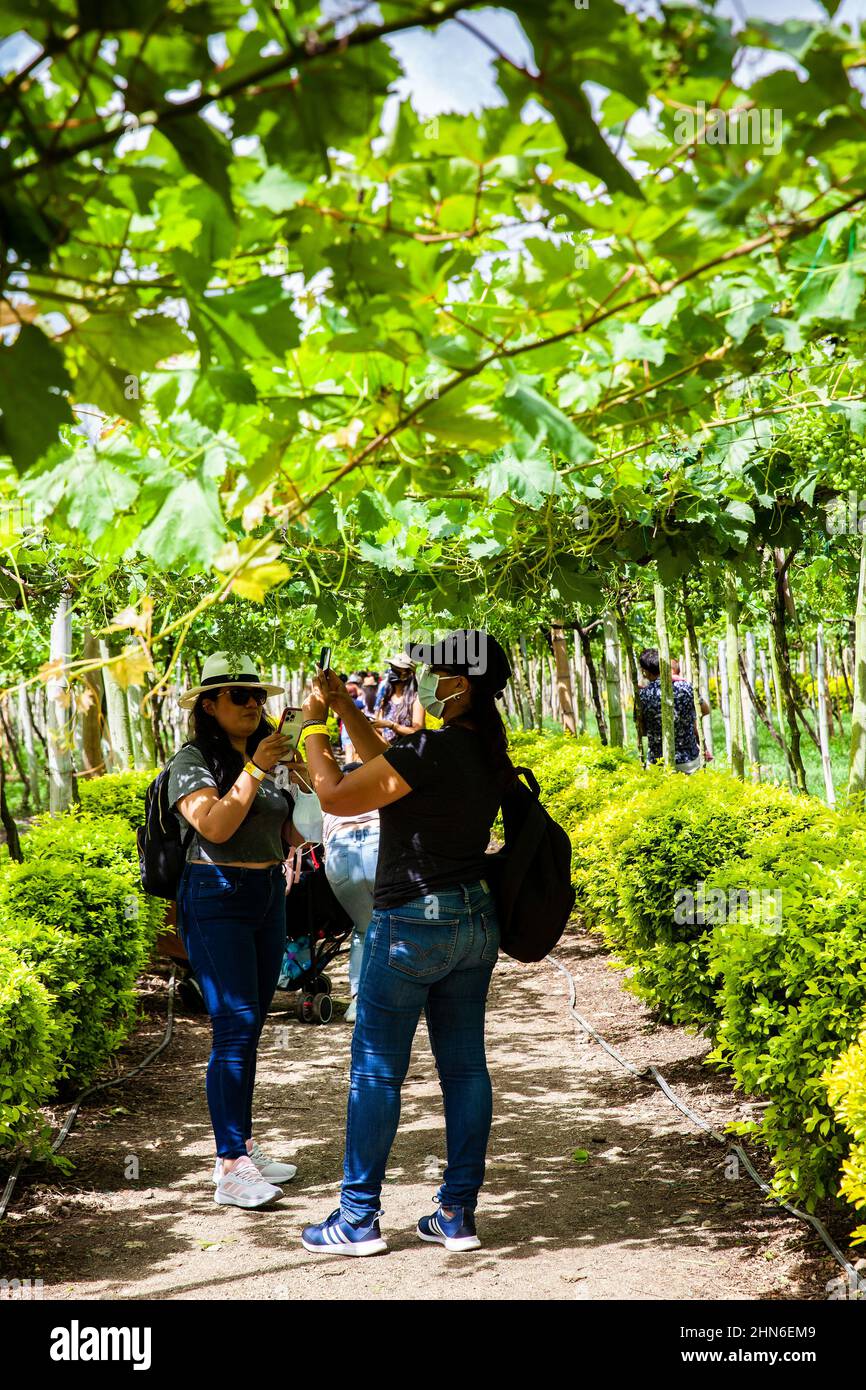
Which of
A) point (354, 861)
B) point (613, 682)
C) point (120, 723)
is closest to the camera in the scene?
point (354, 861)

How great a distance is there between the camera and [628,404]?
2.38 m

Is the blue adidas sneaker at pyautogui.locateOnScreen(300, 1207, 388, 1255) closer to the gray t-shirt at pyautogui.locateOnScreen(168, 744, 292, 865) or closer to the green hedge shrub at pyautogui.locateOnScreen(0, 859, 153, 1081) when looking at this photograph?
the gray t-shirt at pyautogui.locateOnScreen(168, 744, 292, 865)

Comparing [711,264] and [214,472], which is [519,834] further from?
[711,264]

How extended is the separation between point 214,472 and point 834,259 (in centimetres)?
112

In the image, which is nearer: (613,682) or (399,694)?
(399,694)

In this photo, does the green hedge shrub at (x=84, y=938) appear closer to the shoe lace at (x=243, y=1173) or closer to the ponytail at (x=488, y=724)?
the shoe lace at (x=243, y=1173)

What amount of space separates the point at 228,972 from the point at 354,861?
2.04 meters

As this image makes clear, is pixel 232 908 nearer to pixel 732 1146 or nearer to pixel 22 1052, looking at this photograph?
pixel 22 1052

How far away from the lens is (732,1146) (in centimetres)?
415

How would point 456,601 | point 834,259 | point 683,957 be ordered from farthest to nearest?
point 456,601 → point 683,957 → point 834,259

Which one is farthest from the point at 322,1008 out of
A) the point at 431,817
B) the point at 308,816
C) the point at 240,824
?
the point at 431,817

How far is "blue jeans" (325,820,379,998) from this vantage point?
5.69m
